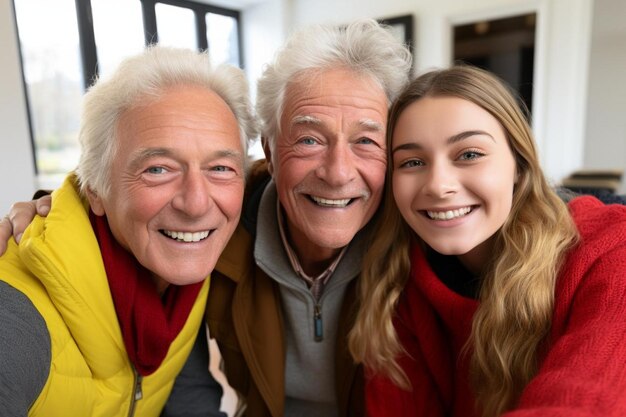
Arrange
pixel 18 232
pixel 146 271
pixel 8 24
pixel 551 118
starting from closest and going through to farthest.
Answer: pixel 18 232, pixel 146 271, pixel 8 24, pixel 551 118

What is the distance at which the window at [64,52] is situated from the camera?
14.2 ft

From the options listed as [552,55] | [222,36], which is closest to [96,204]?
[552,55]

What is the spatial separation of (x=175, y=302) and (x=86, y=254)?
28cm

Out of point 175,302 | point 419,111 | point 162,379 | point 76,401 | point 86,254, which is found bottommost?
point 162,379

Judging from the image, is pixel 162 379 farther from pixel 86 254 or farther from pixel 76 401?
pixel 86 254

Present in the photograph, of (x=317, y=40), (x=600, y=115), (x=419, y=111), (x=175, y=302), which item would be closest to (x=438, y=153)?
(x=419, y=111)

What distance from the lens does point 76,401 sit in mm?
958

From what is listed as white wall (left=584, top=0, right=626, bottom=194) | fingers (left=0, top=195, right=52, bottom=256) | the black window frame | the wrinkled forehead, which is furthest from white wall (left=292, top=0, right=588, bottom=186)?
fingers (left=0, top=195, right=52, bottom=256)

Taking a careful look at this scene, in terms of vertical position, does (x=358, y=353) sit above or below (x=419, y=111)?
below

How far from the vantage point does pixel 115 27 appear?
499cm

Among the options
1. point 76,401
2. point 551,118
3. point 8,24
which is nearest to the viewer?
point 76,401

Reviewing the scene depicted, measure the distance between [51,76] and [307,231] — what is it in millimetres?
4342

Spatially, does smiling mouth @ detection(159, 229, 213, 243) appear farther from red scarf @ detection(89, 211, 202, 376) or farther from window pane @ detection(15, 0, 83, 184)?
window pane @ detection(15, 0, 83, 184)

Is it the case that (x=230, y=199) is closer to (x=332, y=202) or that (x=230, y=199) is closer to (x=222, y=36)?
(x=332, y=202)
